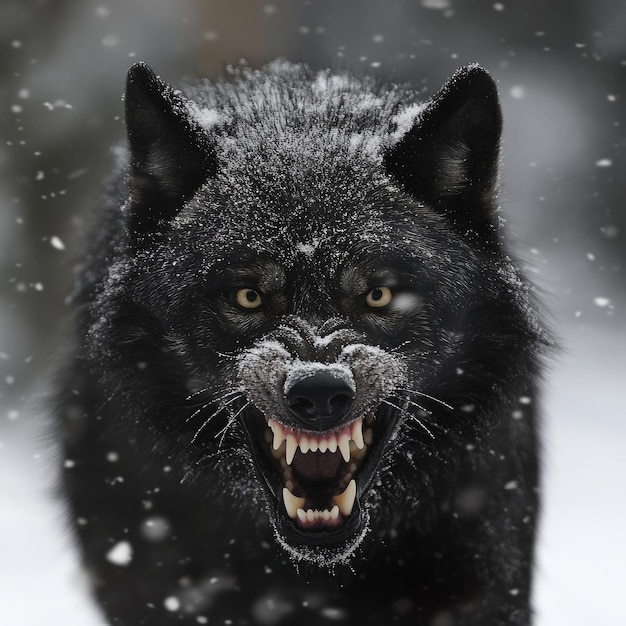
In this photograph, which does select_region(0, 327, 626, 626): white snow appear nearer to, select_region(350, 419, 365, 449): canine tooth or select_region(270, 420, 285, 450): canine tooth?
select_region(350, 419, 365, 449): canine tooth

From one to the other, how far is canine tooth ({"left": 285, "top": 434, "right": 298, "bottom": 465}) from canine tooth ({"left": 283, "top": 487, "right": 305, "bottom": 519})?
102 mm

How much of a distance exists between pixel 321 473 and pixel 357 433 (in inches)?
6.7

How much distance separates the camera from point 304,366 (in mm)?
2479

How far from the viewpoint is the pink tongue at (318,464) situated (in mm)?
2725

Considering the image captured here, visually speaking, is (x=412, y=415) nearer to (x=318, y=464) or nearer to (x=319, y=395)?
(x=318, y=464)

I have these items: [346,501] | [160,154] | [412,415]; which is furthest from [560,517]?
[160,154]

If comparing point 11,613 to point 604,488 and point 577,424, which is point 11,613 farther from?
point 577,424

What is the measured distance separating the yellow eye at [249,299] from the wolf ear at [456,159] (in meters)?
0.66

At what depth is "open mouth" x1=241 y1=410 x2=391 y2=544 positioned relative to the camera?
266cm

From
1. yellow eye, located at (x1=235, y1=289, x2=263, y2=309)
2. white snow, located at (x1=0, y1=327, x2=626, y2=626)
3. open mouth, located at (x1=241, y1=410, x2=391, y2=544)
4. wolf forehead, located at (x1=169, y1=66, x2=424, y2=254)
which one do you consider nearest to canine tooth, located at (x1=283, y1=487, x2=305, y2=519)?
open mouth, located at (x1=241, y1=410, x2=391, y2=544)

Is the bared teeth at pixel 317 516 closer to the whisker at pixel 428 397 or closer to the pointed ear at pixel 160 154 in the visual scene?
the whisker at pixel 428 397

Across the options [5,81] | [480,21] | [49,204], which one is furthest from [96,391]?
[480,21]

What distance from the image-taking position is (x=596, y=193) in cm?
877

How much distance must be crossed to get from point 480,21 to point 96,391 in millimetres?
7036
